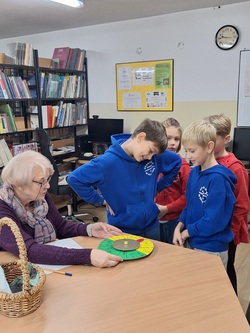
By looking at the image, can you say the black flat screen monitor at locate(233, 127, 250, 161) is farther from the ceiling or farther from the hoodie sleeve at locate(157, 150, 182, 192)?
the hoodie sleeve at locate(157, 150, 182, 192)

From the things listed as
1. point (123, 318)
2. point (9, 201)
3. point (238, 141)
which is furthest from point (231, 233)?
point (238, 141)

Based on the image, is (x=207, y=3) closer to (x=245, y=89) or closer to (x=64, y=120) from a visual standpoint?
(x=245, y=89)

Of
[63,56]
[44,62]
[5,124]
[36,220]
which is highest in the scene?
[63,56]

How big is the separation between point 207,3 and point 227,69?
0.78 m

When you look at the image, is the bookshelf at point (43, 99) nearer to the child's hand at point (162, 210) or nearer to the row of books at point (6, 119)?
the row of books at point (6, 119)

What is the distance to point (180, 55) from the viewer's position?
402cm

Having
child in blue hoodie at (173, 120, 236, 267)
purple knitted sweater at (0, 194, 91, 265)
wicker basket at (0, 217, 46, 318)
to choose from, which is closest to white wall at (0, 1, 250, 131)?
child in blue hoodie at (173, 120, 236, 267)

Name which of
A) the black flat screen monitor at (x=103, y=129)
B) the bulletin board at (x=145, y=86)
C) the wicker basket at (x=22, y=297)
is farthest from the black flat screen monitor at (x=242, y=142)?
the wicker basket at (x=22, y=297)

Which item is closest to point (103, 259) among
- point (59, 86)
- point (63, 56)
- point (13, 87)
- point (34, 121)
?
point (13, 87)

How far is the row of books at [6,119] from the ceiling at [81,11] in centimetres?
115

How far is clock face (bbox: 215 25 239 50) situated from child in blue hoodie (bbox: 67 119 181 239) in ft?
8.65

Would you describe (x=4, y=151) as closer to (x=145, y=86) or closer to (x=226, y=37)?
(x=145, y=86)

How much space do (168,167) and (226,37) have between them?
8.46 feet

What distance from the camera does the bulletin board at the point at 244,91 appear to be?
367cm
